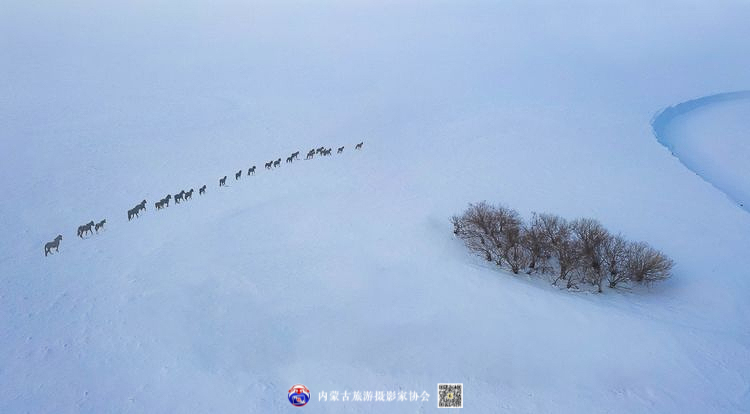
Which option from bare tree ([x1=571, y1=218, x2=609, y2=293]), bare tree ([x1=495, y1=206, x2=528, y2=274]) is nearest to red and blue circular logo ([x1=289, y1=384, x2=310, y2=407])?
bare tree ([x1=495, y1=206, x2=528, y2=274])

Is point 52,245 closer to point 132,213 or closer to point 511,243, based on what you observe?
point 132,213

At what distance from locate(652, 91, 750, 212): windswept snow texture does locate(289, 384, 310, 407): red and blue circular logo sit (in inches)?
1436

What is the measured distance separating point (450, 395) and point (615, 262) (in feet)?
44.0

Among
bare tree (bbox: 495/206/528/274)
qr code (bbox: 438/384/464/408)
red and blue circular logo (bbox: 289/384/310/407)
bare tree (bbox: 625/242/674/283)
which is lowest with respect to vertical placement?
red and blue circular logo (bbox: 289/384/310/407)

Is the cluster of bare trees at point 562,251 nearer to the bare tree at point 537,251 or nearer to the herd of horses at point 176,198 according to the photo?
the bare tree at point 537,251

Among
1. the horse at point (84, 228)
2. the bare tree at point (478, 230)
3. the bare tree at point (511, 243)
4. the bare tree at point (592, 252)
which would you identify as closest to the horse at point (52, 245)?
the horse at point (84, 228)

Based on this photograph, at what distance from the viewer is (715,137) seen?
54.5 metres

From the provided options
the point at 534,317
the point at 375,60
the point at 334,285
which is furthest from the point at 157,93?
the point at 534,317

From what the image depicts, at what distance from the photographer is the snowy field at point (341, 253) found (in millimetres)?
18516

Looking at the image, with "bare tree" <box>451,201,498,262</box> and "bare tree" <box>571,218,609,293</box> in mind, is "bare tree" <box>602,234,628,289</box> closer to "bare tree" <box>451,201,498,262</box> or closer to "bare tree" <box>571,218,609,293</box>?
"bare tree" <box>571,218,609,293</box>

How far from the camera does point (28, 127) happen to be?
4888cm

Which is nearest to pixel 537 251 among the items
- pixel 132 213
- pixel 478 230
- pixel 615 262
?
pixel 478 230

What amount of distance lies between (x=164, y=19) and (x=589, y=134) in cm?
9848

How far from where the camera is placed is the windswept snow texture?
43969 millimetres
